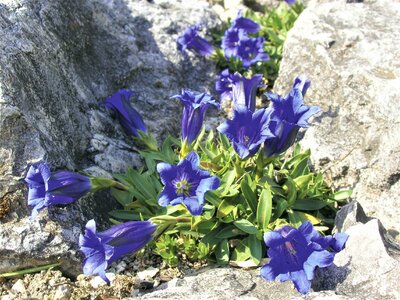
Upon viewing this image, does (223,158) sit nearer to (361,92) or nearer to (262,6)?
(361,92)

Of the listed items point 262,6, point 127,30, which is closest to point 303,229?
point 127,30

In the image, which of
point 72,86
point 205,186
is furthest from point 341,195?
point 72,86

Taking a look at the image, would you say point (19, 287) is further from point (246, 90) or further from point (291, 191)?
point (246, 90)

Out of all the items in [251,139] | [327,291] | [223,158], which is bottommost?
[327,291]

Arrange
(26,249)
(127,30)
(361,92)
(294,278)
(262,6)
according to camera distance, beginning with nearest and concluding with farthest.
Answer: (294,278) → (26,249) → (361,92) → (127,30) → (262,6)

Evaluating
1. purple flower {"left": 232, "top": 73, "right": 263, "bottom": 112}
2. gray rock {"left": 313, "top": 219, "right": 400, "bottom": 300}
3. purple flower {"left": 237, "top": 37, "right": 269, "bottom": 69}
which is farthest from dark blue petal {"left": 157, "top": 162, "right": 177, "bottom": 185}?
purple flower {"left": 237, "top": 37, "right": 269, "bottom": 69}

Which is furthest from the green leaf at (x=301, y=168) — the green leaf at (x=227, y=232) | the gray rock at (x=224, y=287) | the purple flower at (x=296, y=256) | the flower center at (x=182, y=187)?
the flower center at (x=182, y=187)

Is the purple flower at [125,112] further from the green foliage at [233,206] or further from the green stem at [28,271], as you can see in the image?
the green stem at [28,271]
